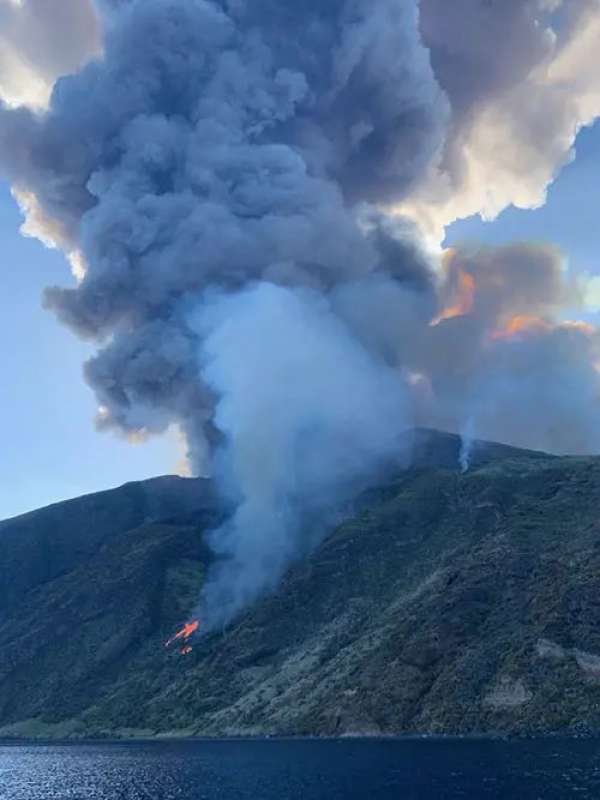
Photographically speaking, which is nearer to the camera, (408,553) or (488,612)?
(488,612)

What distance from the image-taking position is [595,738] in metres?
102

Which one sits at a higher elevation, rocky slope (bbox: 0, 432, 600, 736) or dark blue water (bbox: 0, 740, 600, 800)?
rocky slope (bbox: 0, 432, 600, 736)

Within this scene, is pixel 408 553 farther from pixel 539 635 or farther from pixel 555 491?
pixel 539 635

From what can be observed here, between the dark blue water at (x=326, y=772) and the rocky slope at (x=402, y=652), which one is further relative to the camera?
the rocky slope at (x=402, y=652)

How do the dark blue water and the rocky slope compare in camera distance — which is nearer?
the dark blue water

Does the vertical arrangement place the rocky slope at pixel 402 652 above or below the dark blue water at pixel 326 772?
above

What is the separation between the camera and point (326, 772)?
292 feet

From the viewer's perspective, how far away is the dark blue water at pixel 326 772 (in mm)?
72188

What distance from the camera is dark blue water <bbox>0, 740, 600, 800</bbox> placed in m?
72.2

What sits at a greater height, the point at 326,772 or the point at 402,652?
the point at 402,652

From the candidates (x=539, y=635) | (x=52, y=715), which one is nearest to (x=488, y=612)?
(x=539, y=635)

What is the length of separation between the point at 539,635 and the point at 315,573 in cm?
6650

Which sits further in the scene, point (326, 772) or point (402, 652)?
point (402, 652)

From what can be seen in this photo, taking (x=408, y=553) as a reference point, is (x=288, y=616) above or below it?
below
